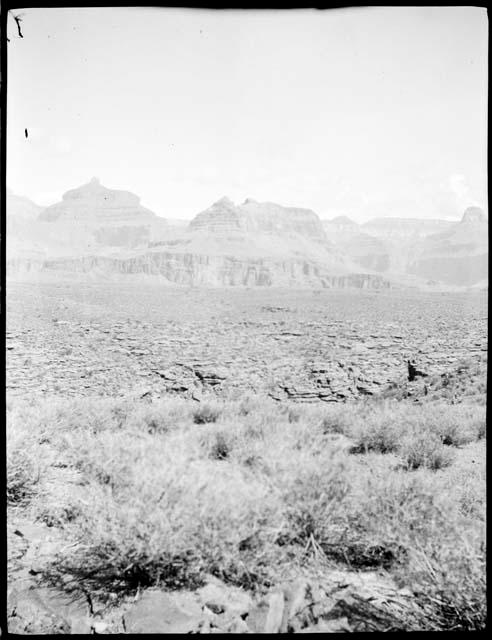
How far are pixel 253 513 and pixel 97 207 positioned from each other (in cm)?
687

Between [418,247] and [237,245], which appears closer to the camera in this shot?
[418,247]

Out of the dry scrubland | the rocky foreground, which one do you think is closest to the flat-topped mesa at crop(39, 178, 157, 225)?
the rocky foreground

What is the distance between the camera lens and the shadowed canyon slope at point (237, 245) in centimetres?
582

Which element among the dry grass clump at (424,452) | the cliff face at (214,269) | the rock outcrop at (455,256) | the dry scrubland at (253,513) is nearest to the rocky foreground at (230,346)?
the rock outcrop at (455,256)

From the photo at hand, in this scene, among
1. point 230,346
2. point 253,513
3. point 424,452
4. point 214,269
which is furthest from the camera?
point 214,269

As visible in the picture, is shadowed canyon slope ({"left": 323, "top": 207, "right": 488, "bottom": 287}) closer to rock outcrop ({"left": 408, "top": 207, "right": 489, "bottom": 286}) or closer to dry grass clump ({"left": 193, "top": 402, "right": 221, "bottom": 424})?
rock outcrop ({"left": 408, "top": 207, "right": 489, "bottom": 286})

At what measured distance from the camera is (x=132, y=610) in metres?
2.26

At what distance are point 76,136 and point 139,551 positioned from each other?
122 inches

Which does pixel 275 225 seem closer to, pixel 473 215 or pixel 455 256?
pixel 455 256

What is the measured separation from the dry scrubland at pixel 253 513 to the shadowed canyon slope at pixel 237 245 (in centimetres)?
217

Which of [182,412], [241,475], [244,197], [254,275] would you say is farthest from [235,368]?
[254,275]

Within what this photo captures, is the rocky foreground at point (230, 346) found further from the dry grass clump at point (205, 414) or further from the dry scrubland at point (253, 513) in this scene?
the dry scrubland at point (253, 513)

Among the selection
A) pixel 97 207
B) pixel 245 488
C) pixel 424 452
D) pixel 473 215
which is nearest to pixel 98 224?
pixel 97 207

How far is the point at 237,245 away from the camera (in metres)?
10.9
